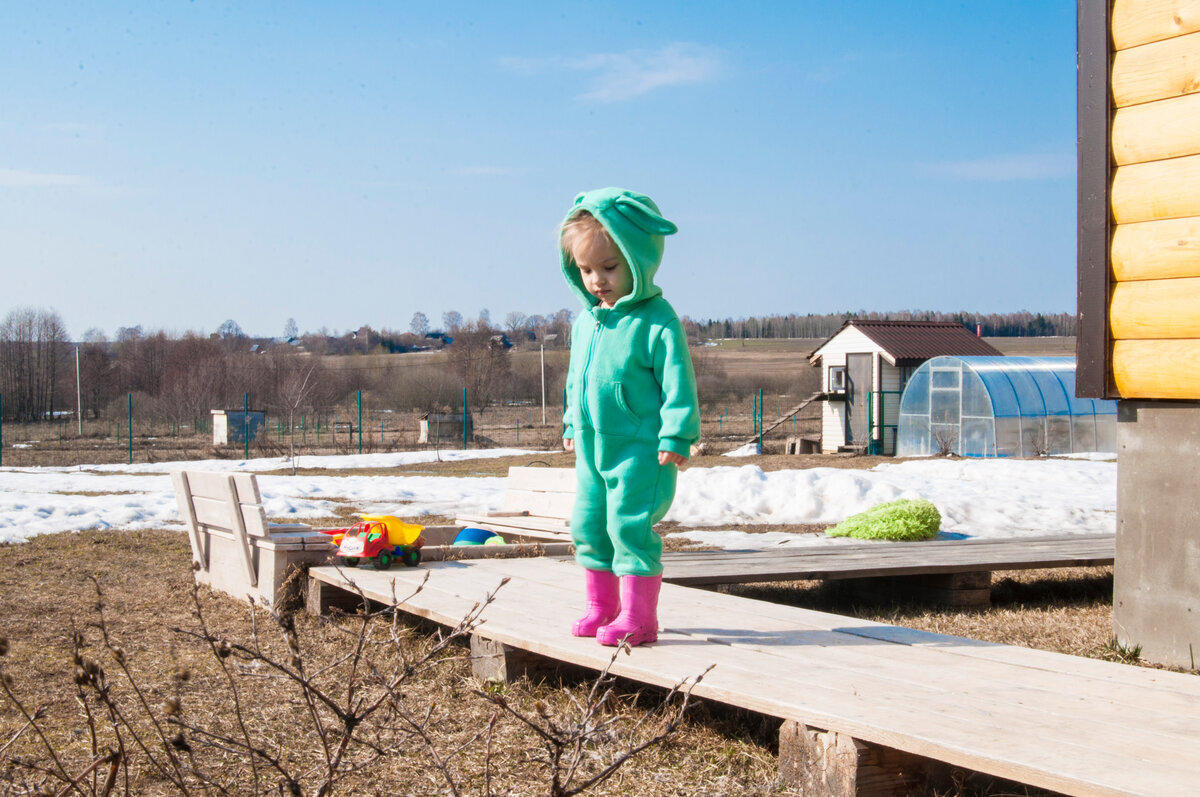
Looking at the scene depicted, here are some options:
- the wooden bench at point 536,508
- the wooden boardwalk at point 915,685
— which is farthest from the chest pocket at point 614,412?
the wooden bench at point 536,508

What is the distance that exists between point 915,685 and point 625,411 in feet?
4.97

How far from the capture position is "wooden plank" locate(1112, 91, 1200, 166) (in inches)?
188

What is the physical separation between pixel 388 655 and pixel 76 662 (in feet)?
11.0

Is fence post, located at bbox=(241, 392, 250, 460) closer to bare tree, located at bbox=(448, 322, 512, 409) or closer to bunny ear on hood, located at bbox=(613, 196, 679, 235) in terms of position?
bare tree, located at bbox=(448, 322, 512, 409)

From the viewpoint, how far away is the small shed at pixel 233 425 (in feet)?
103

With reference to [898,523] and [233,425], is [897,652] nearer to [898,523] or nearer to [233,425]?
[898,523]

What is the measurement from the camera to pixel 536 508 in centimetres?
825

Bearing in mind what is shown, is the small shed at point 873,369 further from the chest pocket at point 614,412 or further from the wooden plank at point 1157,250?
the chest pocket at point 614,412

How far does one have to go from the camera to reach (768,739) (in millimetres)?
3859

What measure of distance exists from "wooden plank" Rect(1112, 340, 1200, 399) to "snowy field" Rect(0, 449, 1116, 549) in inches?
173

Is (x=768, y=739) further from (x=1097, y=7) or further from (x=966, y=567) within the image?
(x=1097, y=7)

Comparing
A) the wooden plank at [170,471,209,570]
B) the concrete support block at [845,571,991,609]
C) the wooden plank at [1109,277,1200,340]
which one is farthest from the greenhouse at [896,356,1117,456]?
the wooden plank at [170,471,209,570]

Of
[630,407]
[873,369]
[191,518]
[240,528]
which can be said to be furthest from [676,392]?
[873,369]

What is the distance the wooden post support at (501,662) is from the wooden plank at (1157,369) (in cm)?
308
